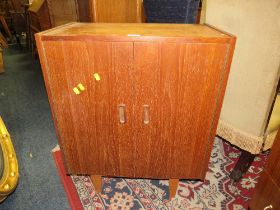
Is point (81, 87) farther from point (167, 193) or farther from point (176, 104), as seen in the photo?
point (167, 193)

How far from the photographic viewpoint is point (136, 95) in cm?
100

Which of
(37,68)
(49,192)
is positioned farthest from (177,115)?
(37,68)

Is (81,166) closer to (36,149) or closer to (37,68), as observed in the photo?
(36,149)

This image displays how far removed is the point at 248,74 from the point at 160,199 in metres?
0.88

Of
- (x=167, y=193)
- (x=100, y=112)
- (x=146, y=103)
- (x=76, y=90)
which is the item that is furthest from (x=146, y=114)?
(x=167, y=193)

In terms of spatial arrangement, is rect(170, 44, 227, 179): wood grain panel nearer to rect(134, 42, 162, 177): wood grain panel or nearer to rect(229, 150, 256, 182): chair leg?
rect(134, 42, 162, 177): wood grain panel

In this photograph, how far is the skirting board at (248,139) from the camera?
48.9 inches

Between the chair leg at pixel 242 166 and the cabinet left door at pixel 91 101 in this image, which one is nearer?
the cabinet left door at pixel 91 101

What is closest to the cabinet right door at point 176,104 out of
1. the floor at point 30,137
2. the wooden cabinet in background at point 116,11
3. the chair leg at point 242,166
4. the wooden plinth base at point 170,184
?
the wooden plinth base at point 170,184

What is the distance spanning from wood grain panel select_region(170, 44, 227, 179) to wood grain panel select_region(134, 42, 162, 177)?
95 millimetres

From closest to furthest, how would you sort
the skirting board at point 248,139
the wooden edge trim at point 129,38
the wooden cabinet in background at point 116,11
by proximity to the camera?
1. the wooden edge trim at point 129,38
2. the skirting board at point 248,139
3. the wooden cabinet in background at point 116,11

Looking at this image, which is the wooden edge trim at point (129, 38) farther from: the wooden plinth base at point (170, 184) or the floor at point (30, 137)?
the floor at point (30, 137)

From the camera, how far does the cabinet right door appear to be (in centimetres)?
90

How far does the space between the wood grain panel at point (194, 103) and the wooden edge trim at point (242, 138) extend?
0.94ft
